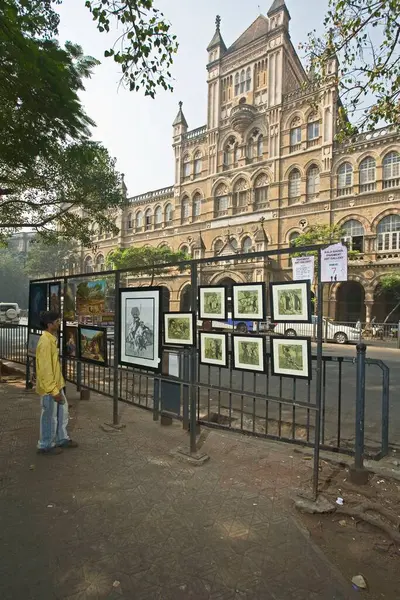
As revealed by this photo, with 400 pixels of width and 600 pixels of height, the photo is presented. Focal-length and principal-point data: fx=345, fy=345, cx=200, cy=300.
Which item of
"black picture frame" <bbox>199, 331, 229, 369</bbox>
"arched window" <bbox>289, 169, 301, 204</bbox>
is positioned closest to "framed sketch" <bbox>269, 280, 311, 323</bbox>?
"black picture frame" <bbox>199, 331, 229, 369</bbox>

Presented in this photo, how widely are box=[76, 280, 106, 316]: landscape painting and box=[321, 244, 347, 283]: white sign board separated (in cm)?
355

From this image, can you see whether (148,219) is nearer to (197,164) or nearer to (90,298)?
(197,164)

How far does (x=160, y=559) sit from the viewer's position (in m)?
2.45

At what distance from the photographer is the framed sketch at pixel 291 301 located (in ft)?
11.1

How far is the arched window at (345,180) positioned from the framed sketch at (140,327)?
26793 mm

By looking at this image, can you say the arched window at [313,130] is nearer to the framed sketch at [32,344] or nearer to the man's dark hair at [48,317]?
the framed sketch at [32,344]

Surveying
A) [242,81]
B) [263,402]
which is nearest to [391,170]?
[242,81]

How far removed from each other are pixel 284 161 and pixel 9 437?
31.0 metres

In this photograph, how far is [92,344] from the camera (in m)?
5.54

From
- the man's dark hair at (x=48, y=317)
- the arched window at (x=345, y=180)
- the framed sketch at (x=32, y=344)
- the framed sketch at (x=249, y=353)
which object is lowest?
the framed sketch at (x=32, y=344)

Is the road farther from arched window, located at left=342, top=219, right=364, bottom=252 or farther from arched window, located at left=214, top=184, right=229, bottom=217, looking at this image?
arched window, located at left=214, top=184, right=229, bottom=217

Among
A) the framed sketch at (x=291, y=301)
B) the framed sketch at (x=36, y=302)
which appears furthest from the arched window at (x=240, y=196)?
the framed sketch at (x=291, y=301)

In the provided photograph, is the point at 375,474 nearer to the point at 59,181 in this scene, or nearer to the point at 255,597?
the point at 255,597

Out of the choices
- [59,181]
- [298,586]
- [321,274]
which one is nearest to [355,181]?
[59,181]
